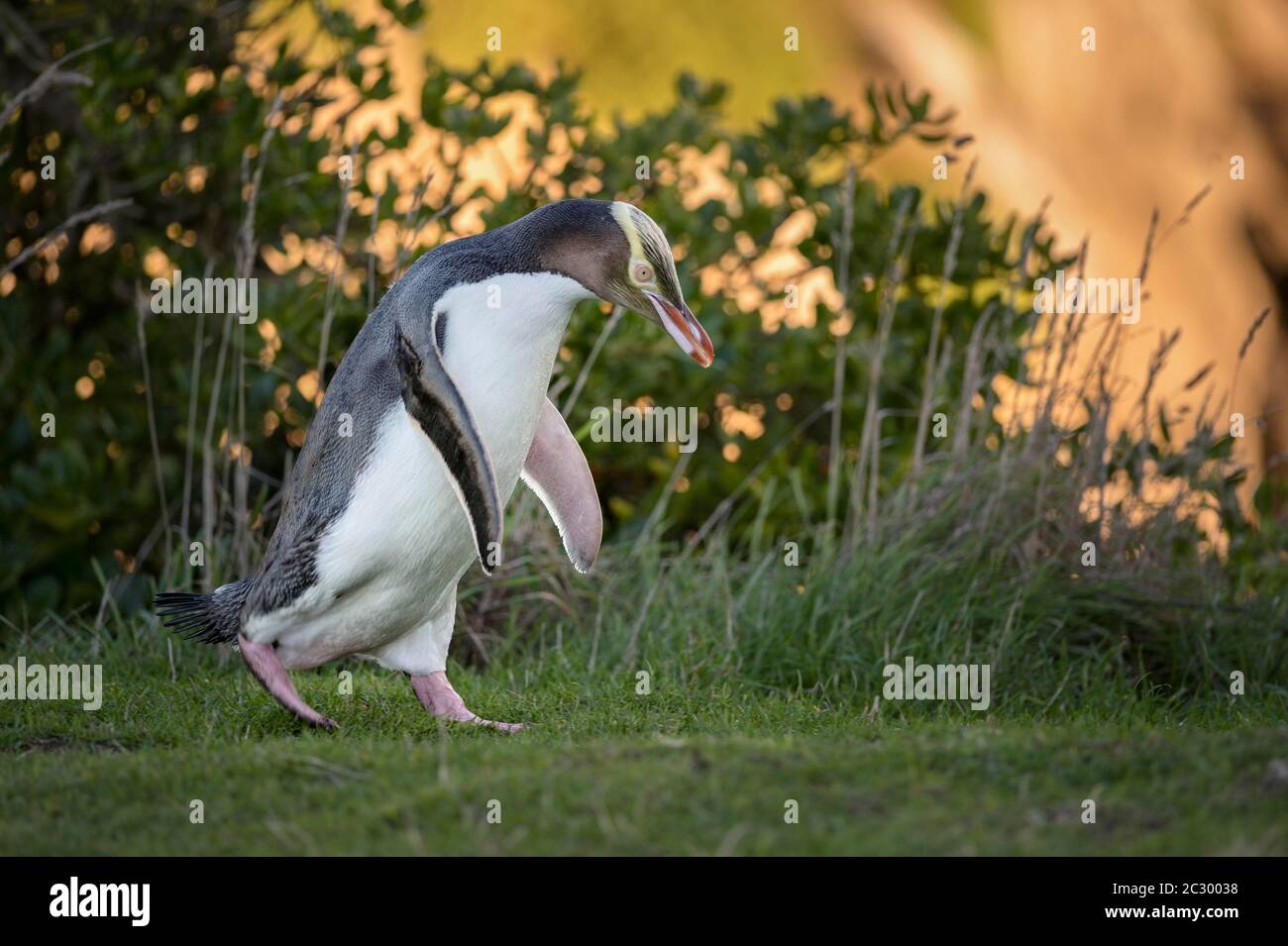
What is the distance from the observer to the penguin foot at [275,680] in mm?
4180

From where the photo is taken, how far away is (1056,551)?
5.56 meters

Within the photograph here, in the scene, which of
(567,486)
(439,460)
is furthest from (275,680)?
(567,486)

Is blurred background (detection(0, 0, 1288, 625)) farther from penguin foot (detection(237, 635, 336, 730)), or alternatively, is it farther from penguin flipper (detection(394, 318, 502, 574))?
penguin flipper (detection(394, 318, 502, 574))

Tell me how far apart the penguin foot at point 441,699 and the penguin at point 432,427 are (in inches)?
0.7

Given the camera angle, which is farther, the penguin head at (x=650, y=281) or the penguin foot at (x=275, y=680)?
the penguin foot at (x=275, y=680)

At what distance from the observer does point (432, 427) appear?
392 centimetres

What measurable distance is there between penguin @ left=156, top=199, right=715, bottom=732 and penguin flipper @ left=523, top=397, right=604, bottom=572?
12.9 inches

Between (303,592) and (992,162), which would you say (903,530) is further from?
(992,162)

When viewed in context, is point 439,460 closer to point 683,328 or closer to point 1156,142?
point 683,328

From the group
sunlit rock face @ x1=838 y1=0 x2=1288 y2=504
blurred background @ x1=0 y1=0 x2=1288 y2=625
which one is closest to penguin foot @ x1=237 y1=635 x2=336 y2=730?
blurred background @ x1=0 y1=0 x2=1288 y2=625

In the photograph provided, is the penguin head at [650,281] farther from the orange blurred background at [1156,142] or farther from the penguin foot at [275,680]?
the orange blurred background at [1156,142]

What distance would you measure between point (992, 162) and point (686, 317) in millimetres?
8196

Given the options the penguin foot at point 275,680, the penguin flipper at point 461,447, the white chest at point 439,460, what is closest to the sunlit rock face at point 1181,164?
the white chest at point 439,460

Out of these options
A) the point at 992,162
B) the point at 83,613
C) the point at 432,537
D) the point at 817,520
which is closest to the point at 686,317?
the point at 432,537
